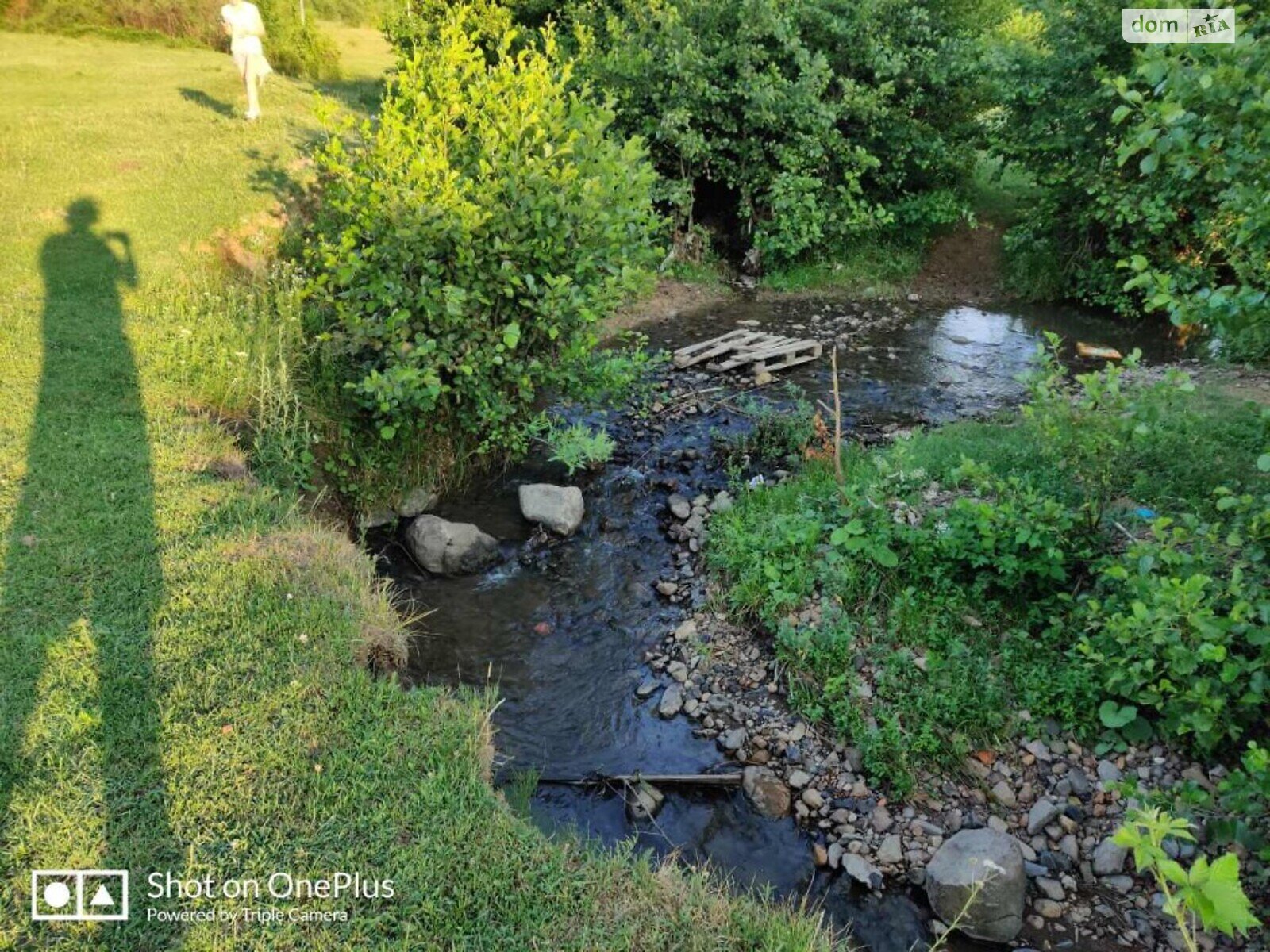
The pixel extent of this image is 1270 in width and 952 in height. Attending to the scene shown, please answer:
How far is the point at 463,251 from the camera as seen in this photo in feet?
21.9

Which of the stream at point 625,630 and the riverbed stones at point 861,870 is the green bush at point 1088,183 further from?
the riverbed stones at point 861,870

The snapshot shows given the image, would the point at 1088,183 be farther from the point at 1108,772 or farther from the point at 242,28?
the point at 242,28

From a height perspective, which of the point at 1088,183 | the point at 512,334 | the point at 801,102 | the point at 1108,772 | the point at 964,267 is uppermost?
the point at 801,102

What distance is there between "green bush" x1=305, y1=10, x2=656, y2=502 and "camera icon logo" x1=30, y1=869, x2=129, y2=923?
3991mm

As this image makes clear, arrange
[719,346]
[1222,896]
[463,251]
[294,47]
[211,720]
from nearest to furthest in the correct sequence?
[1222,896], [211,720], [463,251], [719,346], [294,47]

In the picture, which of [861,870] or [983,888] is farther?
[861,870]

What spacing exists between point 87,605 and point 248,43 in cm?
1161

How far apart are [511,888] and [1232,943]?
3684 mm

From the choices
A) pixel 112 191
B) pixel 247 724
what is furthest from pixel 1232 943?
pixel 112 191

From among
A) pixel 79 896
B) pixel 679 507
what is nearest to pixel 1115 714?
pixel 679 507

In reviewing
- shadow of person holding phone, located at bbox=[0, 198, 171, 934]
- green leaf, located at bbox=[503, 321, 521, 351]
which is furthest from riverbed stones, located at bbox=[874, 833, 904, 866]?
green leaf, located at bbox=[503, 321, 521, 351]

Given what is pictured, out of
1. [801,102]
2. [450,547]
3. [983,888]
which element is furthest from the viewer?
[801,102]

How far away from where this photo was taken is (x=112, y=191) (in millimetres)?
9875

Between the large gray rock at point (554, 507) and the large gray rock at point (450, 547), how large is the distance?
581 millimetres
